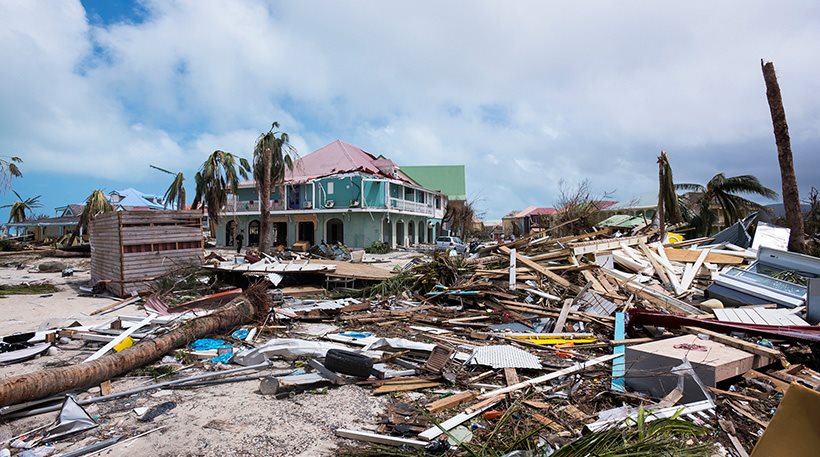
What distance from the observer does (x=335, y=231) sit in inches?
1371

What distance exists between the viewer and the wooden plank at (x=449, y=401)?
4.24 meters

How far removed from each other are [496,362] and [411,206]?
3073 cm

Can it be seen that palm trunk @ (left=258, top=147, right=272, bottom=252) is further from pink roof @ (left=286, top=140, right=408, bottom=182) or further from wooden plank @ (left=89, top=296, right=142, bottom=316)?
pink roof @ (left=286, top=140, right=408, bottom=182)

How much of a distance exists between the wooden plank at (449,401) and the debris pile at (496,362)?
0.9 inches

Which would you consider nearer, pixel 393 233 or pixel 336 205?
pixel 336 205

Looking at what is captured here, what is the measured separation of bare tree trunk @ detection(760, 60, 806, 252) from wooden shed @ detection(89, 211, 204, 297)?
54.2 ft

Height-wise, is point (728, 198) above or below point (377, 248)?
above

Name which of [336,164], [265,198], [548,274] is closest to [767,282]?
[548,274]

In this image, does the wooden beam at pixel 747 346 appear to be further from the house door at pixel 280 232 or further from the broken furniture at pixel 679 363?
the house door at pixel 280 232

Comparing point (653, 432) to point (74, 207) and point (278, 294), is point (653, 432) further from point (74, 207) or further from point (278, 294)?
point (74, 207)

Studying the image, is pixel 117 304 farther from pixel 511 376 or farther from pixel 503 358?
pixel 511 376

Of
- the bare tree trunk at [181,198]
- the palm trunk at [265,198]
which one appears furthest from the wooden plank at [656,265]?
the bare tree trunk at [181,198]

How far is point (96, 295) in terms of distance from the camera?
1173 centimetres

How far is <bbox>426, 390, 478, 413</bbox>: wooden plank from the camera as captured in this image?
4238 millimetres
